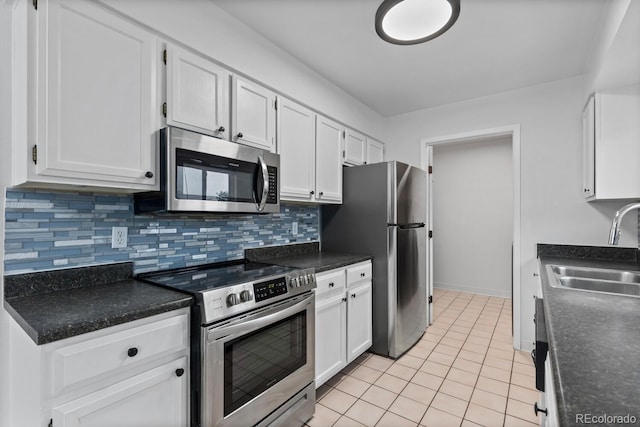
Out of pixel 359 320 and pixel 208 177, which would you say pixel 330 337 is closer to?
pixel 359 320

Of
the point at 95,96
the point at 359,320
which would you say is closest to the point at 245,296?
the point at 95,96

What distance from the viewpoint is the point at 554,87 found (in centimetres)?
272

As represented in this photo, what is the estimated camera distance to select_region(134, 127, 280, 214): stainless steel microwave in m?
1.50

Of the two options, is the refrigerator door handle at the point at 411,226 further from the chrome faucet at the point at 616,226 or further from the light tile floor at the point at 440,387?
the chrome faucet at the point at 616,226

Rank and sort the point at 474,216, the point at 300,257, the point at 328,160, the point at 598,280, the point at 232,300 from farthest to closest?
1. the point at 474,216
2. the point at 328,160
3. the point at 300,257
4. the point at 598,280
5. the point at 232,300

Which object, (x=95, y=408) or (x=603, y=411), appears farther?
(x=95, y=408)

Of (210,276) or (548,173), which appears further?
(548,173)

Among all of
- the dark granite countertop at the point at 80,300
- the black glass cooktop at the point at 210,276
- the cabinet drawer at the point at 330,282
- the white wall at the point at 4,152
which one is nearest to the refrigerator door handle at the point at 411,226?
the cabinet drawer at the point at 330,282

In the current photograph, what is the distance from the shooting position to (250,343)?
1.51m

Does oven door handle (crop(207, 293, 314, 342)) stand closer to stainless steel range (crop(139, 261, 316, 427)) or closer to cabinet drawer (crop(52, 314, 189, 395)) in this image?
stainless steel range (crop(139, 261, 316, 427))

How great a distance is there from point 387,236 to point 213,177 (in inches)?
59.5

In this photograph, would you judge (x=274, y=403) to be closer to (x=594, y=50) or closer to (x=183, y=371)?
(x=183, y=371)

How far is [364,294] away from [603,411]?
205 centimetres

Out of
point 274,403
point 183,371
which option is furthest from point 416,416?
point 183,371
